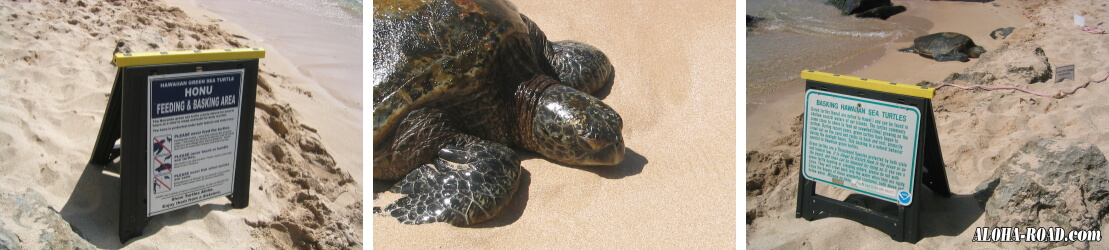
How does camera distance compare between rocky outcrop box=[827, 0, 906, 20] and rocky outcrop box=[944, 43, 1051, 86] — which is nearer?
rocky outcrop box=[944, 43, 1051, 86]

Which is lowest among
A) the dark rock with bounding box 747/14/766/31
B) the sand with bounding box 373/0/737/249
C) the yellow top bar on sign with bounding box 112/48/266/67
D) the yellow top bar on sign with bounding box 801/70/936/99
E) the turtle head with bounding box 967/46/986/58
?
the sand with bounding box 373/0/737/249

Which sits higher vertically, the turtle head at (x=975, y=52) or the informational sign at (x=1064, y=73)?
the informational sign at (x=1064, y=73)

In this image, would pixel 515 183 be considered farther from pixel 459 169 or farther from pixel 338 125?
pixel 338 125

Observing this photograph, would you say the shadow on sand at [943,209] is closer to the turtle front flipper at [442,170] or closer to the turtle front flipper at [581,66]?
the turtle front flipper at [442,170]

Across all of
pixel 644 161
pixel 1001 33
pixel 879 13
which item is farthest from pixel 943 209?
pixel 879 13

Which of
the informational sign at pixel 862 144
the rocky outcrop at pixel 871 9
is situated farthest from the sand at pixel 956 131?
the rocky outcrop at pixel 871 9

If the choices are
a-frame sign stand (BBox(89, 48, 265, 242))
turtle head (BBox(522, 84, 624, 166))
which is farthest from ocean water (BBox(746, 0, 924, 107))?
a-frame sign stand (BBox(89, 48, 265, 242))

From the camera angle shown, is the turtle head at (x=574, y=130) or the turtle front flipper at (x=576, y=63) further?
the turtle front flipper at (x=576, y=63)

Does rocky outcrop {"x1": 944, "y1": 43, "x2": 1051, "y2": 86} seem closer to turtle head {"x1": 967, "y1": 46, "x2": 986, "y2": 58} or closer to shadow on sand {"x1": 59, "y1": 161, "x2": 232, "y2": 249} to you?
turtle head {"x1": 967, "y1": 46, "x2": 986, "y2": 58}
